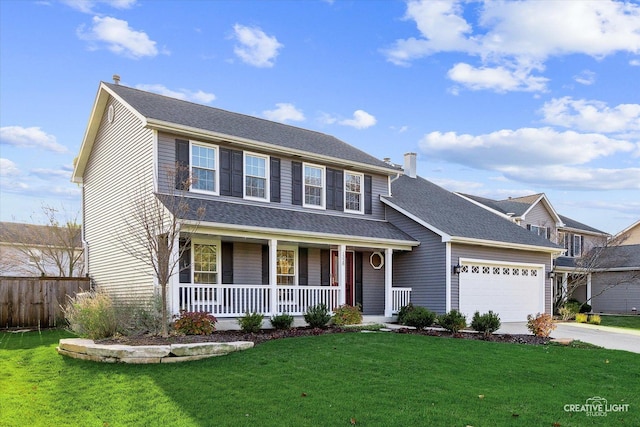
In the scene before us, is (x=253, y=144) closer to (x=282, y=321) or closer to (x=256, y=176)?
(x=256, y=176)

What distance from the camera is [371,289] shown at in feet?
62.2

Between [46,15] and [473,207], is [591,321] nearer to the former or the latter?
[473,207]

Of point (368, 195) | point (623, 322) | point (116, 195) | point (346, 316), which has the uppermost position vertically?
point (368, 195)

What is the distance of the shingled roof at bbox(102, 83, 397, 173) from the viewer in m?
15.6

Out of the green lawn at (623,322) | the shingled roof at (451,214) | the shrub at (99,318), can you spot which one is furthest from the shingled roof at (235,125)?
the green lawn at (623,322)

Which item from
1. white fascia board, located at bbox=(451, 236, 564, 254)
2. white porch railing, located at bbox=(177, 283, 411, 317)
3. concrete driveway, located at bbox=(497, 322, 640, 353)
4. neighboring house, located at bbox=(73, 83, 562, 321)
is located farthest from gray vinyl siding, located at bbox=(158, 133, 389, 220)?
concrete driveway, located at bbox=(497, 322, 640, 353)

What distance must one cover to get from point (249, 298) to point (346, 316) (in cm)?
279

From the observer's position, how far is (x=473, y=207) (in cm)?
2302

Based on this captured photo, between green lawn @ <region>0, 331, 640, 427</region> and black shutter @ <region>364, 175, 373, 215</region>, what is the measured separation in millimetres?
8172

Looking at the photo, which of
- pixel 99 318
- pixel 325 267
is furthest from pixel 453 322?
pixel 99 318

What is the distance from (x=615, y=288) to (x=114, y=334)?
27.8 metres

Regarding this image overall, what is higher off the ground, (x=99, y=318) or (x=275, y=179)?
(x=275, y=179)

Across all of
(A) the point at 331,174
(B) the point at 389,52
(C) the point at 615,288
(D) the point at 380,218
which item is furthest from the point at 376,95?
(C) the point at 615,288

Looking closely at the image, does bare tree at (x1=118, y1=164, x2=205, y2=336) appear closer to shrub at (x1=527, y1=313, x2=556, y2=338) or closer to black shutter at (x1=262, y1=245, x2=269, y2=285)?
black shutter at (x1=262, y1=245, x2=269, y2=285)
